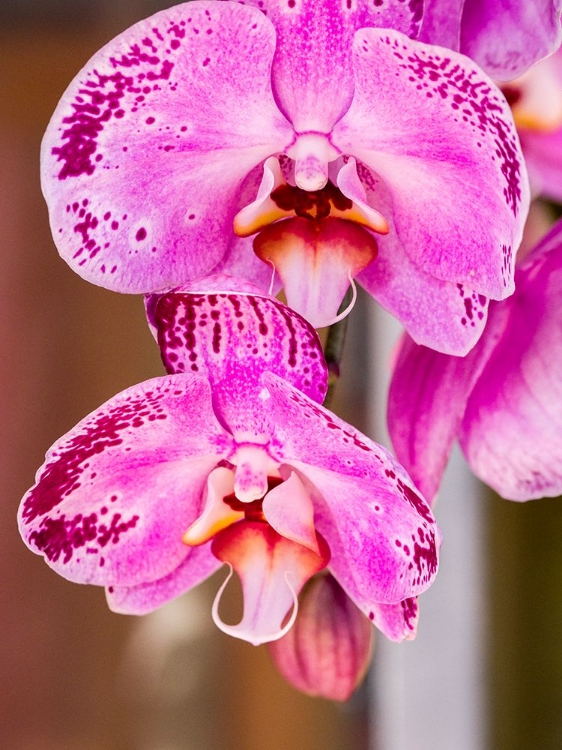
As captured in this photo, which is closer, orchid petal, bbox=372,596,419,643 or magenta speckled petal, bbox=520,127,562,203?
orchid petal, bbox=372,596,419,643

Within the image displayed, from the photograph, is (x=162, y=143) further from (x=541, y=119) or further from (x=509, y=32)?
(x=541, y=119)

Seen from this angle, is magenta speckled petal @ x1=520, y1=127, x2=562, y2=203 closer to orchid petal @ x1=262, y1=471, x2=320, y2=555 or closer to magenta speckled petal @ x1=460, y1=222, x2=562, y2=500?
magenta speckled petal @ x1=460, y1=222, x2=562, y2=500

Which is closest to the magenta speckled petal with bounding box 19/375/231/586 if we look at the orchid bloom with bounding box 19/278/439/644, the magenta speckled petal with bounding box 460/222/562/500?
the orchid bloom with bounding box 19/278/439/644

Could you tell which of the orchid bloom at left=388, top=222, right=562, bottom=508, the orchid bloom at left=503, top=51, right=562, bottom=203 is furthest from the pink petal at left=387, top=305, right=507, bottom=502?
the orchid bloom at left=503, top=51, right=562, bottom=203

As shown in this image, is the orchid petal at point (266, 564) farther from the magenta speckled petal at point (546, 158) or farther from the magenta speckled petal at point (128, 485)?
the magenta speckled petal at point (546, 158)

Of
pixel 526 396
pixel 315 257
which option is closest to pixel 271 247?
pixel 315 257

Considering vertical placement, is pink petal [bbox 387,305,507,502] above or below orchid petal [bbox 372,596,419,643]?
above

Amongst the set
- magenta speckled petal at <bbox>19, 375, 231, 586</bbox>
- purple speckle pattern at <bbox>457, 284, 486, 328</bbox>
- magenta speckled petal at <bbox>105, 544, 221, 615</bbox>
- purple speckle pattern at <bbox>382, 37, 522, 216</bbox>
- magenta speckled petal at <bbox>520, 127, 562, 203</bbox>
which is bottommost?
magenta speckled petal at <bbox>105, 544, 221, 615</bbox>

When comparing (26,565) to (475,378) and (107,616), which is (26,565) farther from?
(475,378)
